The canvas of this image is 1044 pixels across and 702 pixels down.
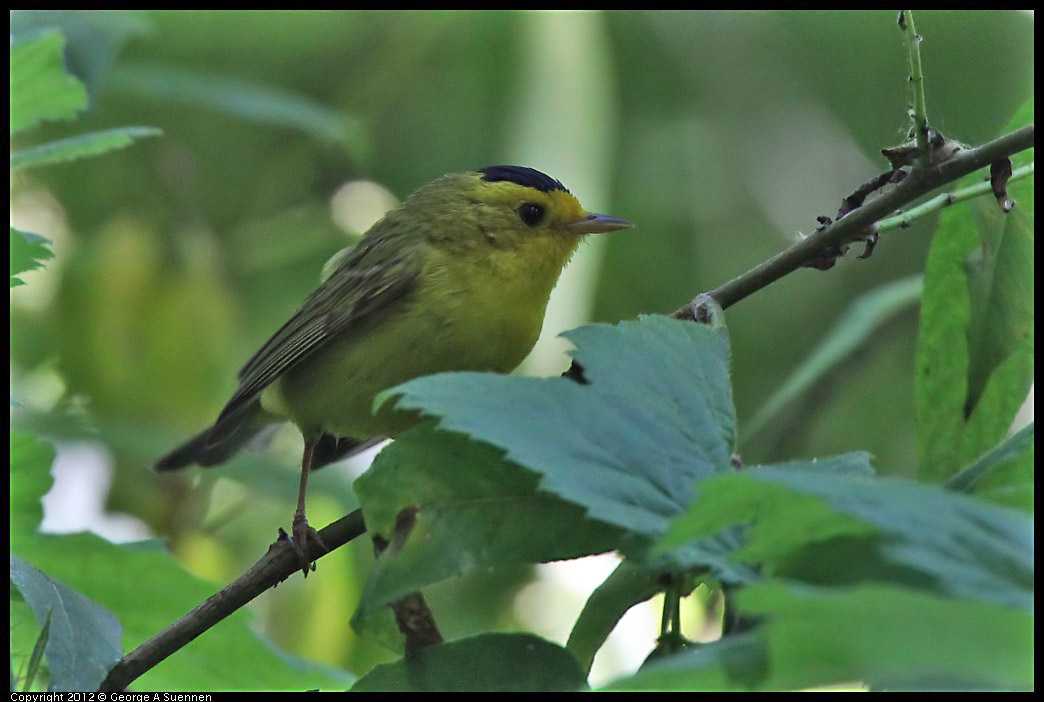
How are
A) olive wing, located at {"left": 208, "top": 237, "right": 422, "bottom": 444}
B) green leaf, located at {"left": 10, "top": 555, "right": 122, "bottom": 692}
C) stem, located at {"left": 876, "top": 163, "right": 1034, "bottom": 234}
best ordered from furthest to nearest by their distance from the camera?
olive wing, located at {"left": 208, "top": 237, "right": 422, "bottom": 444} → stem, located at {"left": 876, "top": 163, "right": 1034, "bottom": 234} → green leaf, located at {"left": 10, "top": 555, "right": 122, "bottom": 692}

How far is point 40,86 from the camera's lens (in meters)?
3.23

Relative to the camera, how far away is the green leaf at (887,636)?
1.06m

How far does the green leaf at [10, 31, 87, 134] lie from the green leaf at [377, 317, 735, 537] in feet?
6.76

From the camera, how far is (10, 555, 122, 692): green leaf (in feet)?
6.88

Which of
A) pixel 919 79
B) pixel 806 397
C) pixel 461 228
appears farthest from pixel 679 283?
pixel 919 79

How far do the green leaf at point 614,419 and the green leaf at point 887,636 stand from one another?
0.38 meters

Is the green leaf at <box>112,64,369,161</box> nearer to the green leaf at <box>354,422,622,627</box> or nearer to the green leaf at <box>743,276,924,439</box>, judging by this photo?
the green leaf at <box>743,276,924,439</box>

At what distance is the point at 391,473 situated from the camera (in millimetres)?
1737

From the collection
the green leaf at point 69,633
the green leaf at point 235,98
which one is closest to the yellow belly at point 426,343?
the green leaf at point 235,98

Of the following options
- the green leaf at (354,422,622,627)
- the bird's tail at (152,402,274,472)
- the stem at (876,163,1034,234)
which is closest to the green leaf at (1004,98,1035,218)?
the stem at (876,163,1034,234)

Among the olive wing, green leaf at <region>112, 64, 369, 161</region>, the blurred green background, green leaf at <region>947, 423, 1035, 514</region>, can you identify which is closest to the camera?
green leaf at <region>947, 423, 1035, 514</region>

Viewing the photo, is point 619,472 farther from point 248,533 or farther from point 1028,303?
point 248,533

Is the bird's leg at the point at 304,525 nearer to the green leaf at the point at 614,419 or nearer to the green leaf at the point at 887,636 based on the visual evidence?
the green leaf at the point at 614,419

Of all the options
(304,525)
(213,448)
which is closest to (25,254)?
(304,525)
